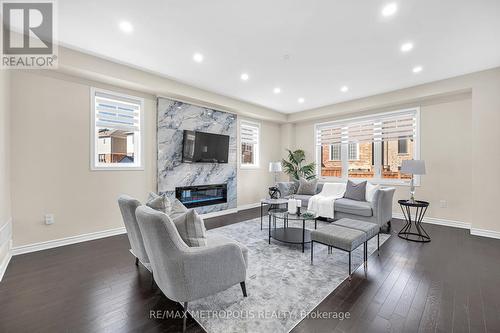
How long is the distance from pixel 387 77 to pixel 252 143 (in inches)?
151

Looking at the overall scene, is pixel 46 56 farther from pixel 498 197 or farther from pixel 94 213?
pixel 498 197

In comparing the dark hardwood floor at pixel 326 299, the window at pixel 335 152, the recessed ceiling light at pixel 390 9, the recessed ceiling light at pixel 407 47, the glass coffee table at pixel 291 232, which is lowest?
the dark hardwood floor at pixel 326 299

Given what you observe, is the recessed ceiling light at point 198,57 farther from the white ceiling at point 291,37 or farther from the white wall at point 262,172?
the white wall at point 262,172

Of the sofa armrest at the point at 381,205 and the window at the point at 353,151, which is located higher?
the window at the point at 353,151

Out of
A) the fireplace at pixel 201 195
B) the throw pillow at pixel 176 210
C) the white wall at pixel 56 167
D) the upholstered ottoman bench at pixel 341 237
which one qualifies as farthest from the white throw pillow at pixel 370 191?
the white wall at pixel 56 167

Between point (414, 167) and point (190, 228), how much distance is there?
4060 mm

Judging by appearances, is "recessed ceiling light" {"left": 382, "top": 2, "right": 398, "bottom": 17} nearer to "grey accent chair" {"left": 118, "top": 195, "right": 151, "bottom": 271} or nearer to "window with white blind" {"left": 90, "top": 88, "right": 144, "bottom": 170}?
"grey accent chair" {"left": 118, "top": 195, "right": 151, "bottom": 271}

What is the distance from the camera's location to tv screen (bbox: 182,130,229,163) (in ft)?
16.1

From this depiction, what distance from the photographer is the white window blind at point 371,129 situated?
16.9 feet

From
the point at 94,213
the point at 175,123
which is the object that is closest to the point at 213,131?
the point at 175,123

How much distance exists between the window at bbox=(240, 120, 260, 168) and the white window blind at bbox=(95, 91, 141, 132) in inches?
116

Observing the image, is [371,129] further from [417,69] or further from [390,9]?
[390,9]

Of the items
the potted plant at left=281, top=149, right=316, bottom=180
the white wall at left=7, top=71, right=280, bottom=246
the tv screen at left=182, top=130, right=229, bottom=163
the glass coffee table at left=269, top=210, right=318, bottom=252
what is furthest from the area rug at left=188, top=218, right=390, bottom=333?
the potted plant at left=281, top=149, right=316, bottom=180

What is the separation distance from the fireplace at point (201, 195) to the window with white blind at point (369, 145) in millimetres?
3240
